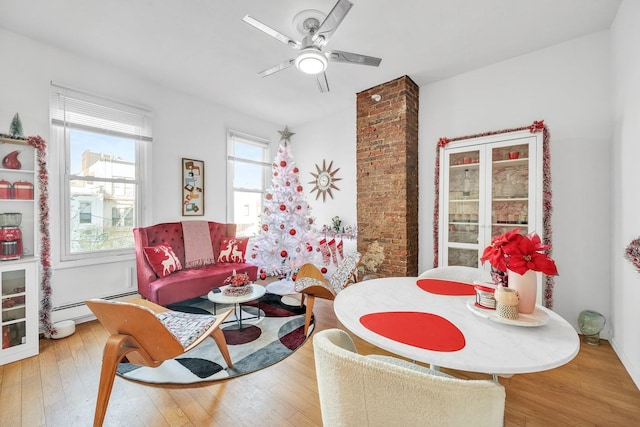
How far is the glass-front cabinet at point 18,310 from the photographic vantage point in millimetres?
2152

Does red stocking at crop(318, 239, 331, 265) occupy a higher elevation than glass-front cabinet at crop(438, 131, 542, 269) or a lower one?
lower

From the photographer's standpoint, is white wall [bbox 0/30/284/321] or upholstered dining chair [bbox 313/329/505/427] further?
white wall [bbox 0/30/284/321]

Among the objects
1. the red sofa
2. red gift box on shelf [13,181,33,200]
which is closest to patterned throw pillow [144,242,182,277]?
the red sofa

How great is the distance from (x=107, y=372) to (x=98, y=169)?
2623 mm

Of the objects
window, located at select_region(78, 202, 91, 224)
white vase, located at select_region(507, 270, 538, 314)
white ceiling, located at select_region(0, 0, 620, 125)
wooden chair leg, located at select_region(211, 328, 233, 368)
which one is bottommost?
wooden chair leg, located at select_region(211, 328, 233, 368)

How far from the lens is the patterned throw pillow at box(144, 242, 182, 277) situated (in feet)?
9.76

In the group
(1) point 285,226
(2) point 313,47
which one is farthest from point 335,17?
(1) point 285,226

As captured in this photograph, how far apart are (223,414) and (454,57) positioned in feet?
12.6

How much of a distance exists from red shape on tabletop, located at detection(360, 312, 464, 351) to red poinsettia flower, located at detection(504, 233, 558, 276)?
0.39m

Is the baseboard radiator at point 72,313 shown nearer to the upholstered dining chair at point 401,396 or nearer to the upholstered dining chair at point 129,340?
the upholstered dining chair at point 129,340

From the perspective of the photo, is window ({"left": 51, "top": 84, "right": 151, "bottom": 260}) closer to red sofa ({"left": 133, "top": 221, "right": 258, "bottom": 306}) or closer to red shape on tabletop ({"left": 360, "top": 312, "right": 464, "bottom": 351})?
red sofa ({"left": 133, "top": 221, "right": 258, "bottom": 306})

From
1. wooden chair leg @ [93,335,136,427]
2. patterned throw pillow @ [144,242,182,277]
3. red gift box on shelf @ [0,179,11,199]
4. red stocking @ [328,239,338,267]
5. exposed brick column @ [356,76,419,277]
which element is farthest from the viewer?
red stocking @ [328,239,338,267]

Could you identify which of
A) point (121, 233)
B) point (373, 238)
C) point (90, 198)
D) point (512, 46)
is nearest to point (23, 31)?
point (90, 198)

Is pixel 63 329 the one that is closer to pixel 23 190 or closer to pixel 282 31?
pixel 23 190
